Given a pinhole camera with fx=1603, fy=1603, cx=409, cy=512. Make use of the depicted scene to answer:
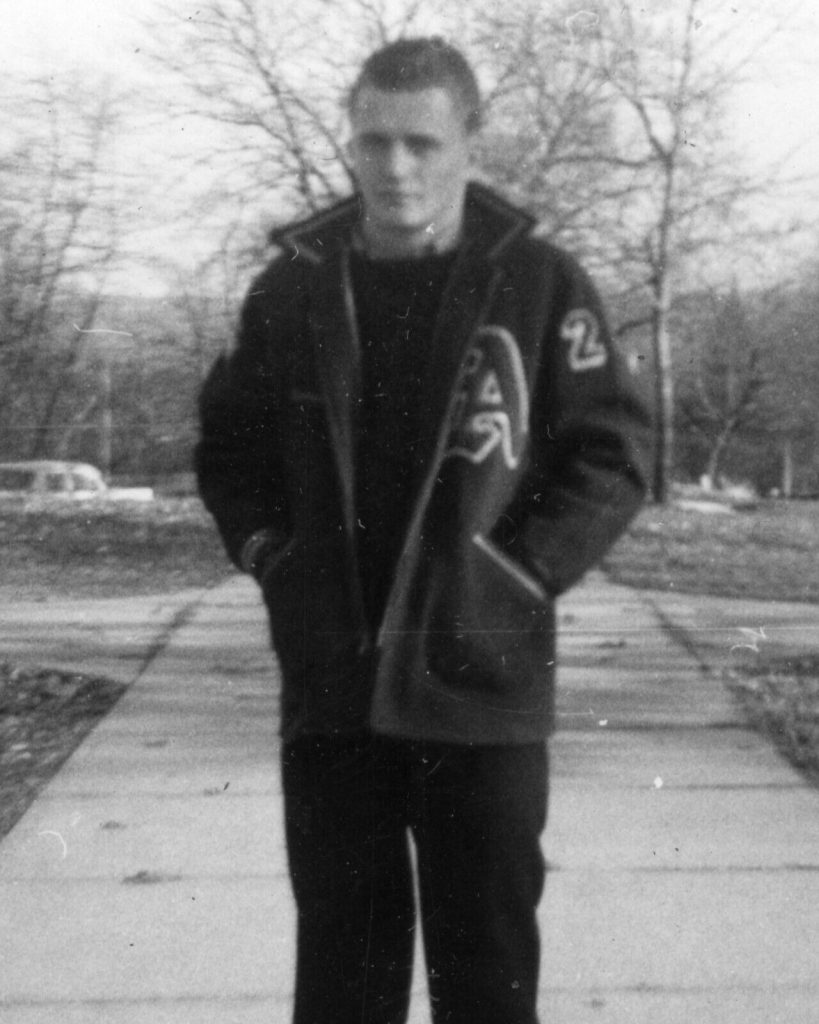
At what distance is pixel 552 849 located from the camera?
3592mm

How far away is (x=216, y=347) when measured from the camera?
2.88 m

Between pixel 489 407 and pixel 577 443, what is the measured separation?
144 mm

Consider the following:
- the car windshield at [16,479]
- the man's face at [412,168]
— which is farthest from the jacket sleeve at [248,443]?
the car windshield at [16,479]

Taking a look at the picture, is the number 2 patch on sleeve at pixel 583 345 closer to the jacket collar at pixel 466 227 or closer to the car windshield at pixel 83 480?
the jacket collar at pixel 466 227

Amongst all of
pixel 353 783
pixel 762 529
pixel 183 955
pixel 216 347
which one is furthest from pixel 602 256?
pixel 183 955

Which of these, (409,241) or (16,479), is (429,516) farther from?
(16,479)

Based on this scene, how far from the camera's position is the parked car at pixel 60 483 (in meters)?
3.18

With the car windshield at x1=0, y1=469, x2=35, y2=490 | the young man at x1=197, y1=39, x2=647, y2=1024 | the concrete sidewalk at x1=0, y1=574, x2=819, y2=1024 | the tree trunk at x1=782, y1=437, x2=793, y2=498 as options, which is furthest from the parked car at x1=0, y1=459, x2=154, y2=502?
the tree trunk at x1=782, y1=437, x2=793, y2=498

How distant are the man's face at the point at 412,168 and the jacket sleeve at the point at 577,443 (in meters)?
0.24

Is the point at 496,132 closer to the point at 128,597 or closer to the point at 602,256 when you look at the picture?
the point at 602,256

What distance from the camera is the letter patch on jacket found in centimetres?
239

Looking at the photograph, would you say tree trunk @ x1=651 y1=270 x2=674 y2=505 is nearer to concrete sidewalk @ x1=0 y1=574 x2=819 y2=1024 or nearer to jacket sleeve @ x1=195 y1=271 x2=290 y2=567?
jacket sleeve @ x1=195 y1=271 x2=290 y2=567

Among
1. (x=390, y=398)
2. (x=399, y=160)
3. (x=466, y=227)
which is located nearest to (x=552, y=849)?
(x=390, y=398)

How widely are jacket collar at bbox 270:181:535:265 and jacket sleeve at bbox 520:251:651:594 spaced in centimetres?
15
